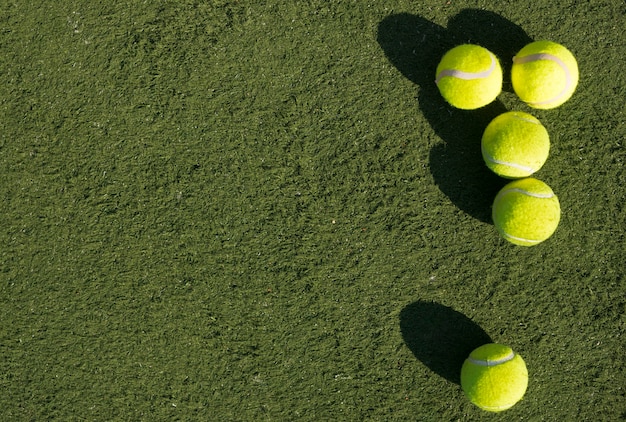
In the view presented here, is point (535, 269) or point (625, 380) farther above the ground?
point (535, 269)

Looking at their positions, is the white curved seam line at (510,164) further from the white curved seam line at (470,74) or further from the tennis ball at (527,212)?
the white curved seam line at (470,74)

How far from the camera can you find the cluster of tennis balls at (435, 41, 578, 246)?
2061 millimetres

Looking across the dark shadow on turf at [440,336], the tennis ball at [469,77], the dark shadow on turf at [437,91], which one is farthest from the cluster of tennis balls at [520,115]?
the dark shadow on turf at [440,336]

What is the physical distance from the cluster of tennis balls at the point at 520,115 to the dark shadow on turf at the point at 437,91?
0.53ft

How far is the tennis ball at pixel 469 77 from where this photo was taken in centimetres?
207

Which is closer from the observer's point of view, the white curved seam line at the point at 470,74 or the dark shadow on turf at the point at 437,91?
the white curved seam line at the point at 470,74

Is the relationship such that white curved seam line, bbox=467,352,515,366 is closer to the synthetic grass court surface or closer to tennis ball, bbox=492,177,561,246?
the synthetic grass court surface

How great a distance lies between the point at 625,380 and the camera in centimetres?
235

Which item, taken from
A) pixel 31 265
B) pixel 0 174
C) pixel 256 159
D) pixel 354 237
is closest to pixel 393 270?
pixel 354 237

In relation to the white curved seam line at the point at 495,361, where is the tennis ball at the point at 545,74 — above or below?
above

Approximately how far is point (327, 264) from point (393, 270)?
0.32 metres

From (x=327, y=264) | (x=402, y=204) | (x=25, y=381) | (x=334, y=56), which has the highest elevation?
(x=334, y=56)

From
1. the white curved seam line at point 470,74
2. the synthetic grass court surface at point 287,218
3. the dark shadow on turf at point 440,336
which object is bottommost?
the dark shadow on turf at point 440,336

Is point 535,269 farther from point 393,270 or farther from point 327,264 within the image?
point 327,264
